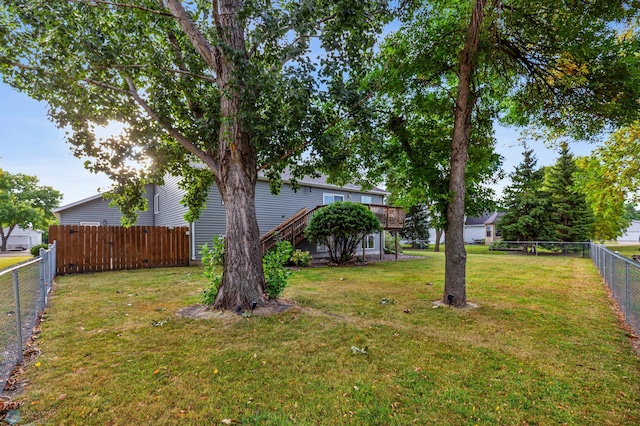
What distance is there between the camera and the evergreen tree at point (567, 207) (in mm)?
21344

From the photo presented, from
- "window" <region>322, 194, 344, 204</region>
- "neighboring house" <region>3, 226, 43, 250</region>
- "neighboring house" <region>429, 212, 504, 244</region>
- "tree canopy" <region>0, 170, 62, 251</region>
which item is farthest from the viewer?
"neighboring house" <region>3, 226, 43, 250</region>

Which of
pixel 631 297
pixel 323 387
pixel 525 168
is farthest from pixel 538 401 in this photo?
pixel 525 168

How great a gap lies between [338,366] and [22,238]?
57091mm

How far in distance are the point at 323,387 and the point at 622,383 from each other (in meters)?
2.88

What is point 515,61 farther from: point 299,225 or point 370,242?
point 370,242

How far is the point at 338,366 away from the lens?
3.44 m

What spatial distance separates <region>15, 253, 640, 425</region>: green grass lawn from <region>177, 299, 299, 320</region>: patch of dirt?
181mm

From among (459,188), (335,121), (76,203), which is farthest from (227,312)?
(76,203)

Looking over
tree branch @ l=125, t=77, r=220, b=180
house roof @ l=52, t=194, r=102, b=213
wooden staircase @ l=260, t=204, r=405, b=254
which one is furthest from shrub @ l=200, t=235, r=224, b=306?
house roof @ l=52, t=194, r=102, b=213

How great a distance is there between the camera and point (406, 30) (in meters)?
6.40

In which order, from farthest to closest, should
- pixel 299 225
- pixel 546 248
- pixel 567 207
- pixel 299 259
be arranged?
pixel 567 207 < pixel 546 248 < pixel 299 225 < pixel 299 259

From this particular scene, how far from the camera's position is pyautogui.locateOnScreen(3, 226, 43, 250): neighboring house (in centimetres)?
4168

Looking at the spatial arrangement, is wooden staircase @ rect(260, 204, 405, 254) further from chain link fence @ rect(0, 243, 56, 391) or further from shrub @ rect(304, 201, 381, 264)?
chain link fence @ rect(0, 243, 56, 391)

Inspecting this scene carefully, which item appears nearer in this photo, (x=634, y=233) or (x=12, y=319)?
(x=12, y=319)
